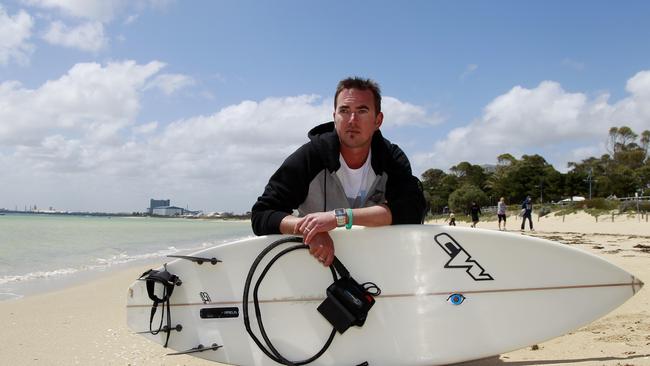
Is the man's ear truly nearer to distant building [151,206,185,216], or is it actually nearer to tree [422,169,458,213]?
tree [422,169,458,213]

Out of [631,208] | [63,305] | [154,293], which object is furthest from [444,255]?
[631,208]

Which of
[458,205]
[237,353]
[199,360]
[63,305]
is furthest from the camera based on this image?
[458,205]

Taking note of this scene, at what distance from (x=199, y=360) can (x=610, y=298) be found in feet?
8.87

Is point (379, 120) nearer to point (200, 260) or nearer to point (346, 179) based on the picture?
point (346, 179)

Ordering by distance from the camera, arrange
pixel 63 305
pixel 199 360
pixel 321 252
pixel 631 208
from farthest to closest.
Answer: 1. pixel 631 208
2. pixel 63 305
3. pixel 199 360
4. pixel 321 252

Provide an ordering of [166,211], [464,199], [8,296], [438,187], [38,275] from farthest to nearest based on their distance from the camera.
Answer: [166,211]
[438,187]
[464,199]
[38,275]
[8,296]

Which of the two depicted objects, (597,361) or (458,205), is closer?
(597,361)

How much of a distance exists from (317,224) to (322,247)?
0.55 feet

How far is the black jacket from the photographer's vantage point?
9.14ft

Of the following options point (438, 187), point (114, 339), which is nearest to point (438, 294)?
point (114, 339)

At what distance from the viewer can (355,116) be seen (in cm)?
279

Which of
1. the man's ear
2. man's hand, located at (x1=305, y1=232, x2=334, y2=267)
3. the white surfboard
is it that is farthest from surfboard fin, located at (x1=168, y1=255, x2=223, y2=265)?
the man's ear

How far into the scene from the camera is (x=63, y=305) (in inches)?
228

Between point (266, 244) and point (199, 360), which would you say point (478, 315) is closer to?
point (266, 244)
